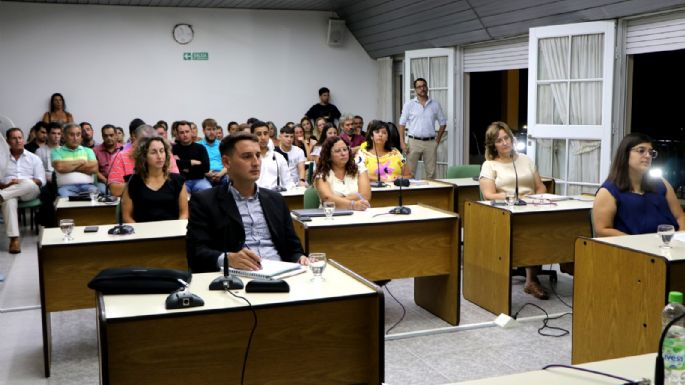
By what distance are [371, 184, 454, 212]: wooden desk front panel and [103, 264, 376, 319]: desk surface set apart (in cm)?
314

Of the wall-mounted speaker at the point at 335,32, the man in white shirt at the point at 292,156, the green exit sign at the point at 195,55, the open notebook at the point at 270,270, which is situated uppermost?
the wall-mounted speaker at the point at 335,32

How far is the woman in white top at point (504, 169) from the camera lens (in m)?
5.36

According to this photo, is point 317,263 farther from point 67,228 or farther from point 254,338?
point 67,228

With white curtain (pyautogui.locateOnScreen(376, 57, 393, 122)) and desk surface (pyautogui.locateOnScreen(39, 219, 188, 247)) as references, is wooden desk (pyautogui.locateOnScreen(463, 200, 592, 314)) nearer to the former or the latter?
desk surface (pyautogui.locateOnScreen(39, 219, 188, 247))

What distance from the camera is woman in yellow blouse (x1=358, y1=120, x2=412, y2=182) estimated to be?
649cm

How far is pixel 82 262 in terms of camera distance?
4.00 metres

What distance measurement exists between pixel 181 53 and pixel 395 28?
3258 mm

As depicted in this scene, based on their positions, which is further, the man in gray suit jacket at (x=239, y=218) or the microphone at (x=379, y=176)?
the microphone at (x=379, y=176)

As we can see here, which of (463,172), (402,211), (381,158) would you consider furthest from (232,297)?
(463,172)

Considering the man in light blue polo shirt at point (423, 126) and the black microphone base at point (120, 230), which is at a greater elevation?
the man in light blue polo shirt at point (423, 126)

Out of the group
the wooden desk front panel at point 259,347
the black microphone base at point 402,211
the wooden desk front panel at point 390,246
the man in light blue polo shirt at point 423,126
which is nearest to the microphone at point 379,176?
the black microphone base at point 402,211

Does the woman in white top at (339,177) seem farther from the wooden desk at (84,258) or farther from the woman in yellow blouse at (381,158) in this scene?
the wooden desk at (84,258)

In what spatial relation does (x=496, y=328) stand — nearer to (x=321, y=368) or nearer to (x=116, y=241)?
(x=321, y=368)

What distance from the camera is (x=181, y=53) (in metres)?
11.0
